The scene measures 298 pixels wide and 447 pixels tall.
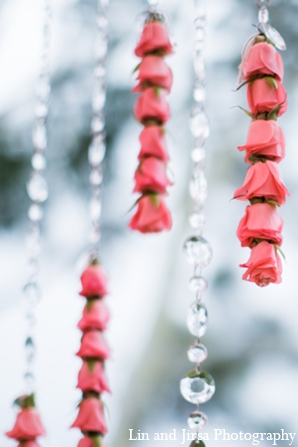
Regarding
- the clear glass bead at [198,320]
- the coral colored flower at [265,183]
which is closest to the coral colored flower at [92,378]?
the clear glass bead at [198,320]

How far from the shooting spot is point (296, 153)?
168 cm

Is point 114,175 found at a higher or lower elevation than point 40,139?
higher

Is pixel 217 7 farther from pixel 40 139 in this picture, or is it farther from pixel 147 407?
pixel 40 139

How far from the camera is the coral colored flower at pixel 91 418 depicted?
2.19ft

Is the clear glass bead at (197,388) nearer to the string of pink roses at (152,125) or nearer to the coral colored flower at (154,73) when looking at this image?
the string of pink roses at (152,125)

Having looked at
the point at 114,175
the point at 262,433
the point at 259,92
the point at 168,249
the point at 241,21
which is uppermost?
the point at 241,21

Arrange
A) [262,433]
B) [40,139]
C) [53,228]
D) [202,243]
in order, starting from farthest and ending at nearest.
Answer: [53,228]
[262,433]
[40,139]
[202,243]

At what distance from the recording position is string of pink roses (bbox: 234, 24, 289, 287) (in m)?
0.58

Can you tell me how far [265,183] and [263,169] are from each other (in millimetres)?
13

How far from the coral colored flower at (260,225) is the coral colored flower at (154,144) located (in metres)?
0.09

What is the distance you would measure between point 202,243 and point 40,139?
0.28m

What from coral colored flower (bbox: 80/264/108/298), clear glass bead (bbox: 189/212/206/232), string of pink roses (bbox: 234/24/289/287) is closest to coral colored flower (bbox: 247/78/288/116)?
string of pink roses (bbox: 234/24/289/287)

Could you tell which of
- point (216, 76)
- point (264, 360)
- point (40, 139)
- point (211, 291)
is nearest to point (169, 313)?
point (211, 291)

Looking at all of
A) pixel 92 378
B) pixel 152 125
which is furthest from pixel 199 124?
pixel 92 378
